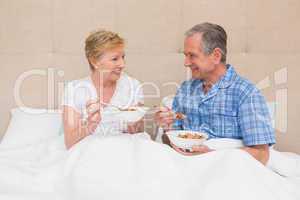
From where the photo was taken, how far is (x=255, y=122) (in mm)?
1552

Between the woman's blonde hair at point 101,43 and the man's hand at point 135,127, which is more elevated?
the woman's blonde hair at point 101,43

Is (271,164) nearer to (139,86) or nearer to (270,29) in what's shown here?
(139,86)

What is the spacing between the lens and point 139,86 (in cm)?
201

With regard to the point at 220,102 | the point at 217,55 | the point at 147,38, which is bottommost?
the point at 220,102

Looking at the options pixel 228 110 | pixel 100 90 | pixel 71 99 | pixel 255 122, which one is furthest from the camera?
pixel 100 90

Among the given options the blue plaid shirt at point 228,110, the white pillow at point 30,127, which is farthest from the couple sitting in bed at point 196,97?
the white pillow at point 30,127

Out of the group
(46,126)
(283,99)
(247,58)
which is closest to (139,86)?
(46,126)

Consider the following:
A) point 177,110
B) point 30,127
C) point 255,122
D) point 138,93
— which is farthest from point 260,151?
point 30,127

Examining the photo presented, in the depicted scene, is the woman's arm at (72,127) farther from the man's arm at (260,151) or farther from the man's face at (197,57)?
the man's arm at (260,151)

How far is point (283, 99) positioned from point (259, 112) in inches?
26.8

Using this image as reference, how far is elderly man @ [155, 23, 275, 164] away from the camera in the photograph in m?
1.56

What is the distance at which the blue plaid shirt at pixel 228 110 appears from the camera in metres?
1.55

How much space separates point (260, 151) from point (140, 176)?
583mm

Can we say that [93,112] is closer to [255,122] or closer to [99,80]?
[99,80]
